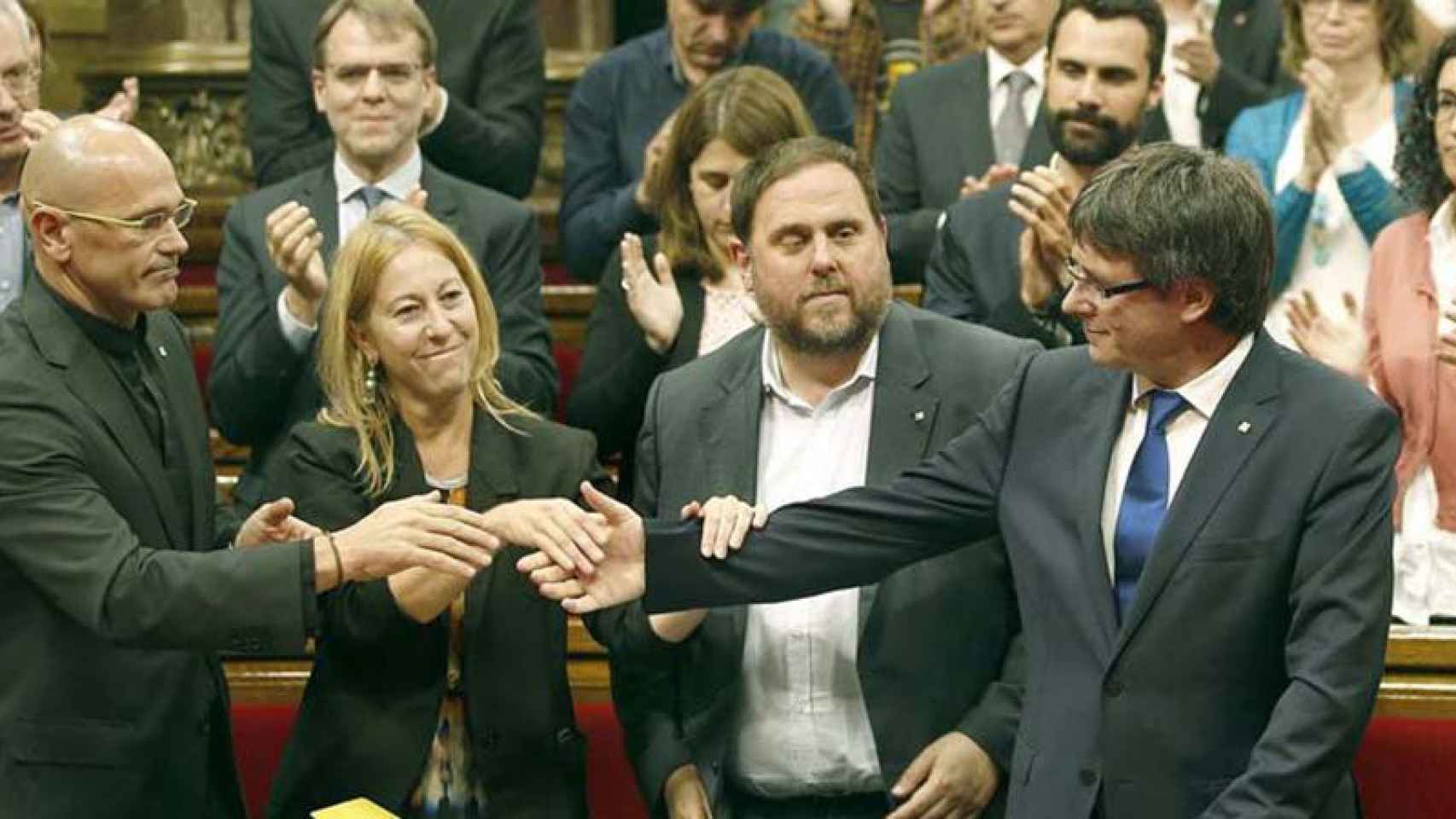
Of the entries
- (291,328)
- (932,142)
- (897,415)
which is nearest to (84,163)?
(291,328)

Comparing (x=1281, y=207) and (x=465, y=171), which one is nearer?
(x=1281, y=207)

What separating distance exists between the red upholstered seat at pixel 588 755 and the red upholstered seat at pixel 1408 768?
1.10m

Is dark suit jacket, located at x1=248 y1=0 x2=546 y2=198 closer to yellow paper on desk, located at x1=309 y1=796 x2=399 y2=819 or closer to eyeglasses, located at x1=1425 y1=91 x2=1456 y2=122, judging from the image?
eyeglasses, located at x1=1425 y1=91 x2=1456 y2=122

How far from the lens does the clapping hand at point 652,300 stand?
4.15m

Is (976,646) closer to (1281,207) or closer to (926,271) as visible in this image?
(926,271)

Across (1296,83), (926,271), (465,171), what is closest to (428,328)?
(926,271)

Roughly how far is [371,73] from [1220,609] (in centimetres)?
209

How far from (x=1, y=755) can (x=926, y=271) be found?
5.78 feet

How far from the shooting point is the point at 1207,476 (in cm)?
287

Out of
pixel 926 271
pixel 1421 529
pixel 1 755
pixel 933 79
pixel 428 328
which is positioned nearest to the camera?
pixel 1 755

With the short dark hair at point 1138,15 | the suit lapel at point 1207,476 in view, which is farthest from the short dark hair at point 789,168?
the short dark hair at point 1138,15

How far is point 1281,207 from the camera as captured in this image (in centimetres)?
444

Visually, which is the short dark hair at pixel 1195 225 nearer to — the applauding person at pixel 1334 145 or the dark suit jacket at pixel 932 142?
the applauding person at pixel 1334 145

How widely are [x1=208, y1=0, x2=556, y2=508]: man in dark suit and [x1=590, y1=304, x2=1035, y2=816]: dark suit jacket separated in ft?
2.39
